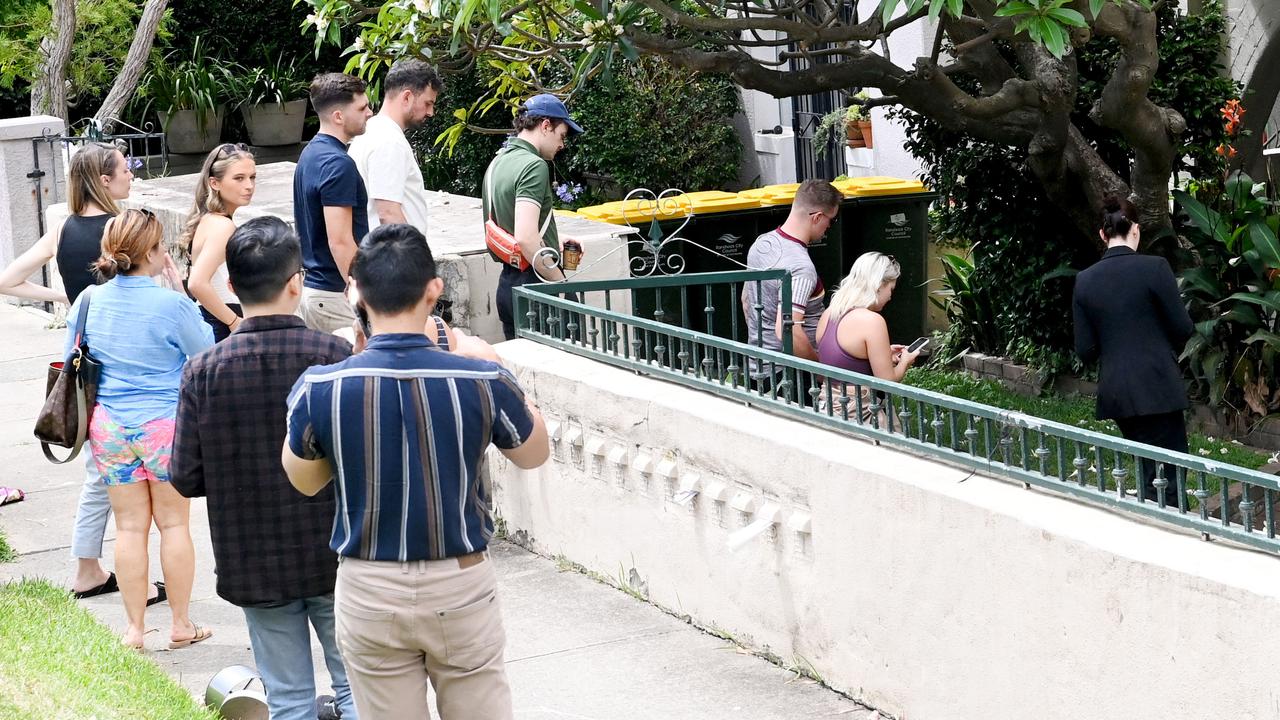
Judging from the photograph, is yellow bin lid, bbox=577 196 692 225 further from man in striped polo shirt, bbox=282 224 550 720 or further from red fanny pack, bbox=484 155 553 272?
man in striped polo shirt, bbox=282 224 550 720

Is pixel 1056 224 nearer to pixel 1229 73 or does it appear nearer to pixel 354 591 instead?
pixel 1229 73

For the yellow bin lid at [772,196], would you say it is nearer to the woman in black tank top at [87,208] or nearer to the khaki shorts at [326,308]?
the khaki shorts at [326,308]

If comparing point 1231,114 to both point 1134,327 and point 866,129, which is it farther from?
point 866,129

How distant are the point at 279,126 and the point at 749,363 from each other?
15570mm

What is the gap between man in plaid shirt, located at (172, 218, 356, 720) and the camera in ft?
14.2

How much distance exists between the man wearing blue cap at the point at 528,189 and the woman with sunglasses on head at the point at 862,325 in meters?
1.40

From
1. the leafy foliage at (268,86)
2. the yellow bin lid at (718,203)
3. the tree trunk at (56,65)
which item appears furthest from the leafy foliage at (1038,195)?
the leafy foliage at (268,86)

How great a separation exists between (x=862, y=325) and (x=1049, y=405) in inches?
138

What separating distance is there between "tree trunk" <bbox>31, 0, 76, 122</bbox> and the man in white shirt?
1065 cm

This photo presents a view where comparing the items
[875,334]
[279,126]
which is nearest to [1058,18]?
[875,334]

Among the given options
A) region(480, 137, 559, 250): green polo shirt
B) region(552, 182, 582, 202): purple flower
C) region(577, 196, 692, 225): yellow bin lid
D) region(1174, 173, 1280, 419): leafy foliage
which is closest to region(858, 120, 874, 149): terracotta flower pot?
region(552, 182, 582, 202): purple flower

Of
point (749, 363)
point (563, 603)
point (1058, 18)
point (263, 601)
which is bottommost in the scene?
point (563, 603)

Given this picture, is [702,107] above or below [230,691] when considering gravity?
above

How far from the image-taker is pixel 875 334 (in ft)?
20.7
